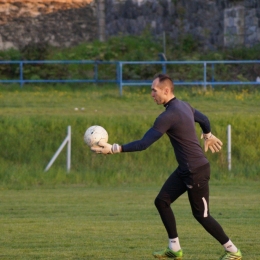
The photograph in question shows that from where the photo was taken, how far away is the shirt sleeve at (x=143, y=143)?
8633 millimetres

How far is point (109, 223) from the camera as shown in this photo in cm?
1320

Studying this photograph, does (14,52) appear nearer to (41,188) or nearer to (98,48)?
(98,48)

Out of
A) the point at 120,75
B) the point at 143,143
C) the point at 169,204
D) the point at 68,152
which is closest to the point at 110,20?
the point at 120,75

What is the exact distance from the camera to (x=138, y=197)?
1752 cm

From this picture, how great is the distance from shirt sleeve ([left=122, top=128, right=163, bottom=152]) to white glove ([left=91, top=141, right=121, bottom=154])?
0.08 m

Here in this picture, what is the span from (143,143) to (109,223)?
15.6ft

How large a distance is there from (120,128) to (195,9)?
46.3 feet

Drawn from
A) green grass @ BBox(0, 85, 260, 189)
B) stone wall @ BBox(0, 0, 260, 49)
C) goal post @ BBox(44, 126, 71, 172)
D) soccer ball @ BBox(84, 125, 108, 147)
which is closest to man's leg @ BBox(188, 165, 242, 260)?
soccer ball @ BBox(84, 125, 108, 147)

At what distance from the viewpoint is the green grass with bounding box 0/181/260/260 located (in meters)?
10.2

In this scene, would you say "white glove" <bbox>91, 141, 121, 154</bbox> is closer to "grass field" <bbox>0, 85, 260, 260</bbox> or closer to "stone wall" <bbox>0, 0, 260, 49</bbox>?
"grass field" <bbox>0, 85, 260, 260</bbox>

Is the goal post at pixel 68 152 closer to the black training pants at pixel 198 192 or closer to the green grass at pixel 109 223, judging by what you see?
the green grass at pixel 109 223

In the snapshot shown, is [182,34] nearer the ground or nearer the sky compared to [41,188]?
nearer the sky

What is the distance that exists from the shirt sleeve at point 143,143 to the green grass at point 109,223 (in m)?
1.50

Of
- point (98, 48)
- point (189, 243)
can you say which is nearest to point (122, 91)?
point (98, 48)
